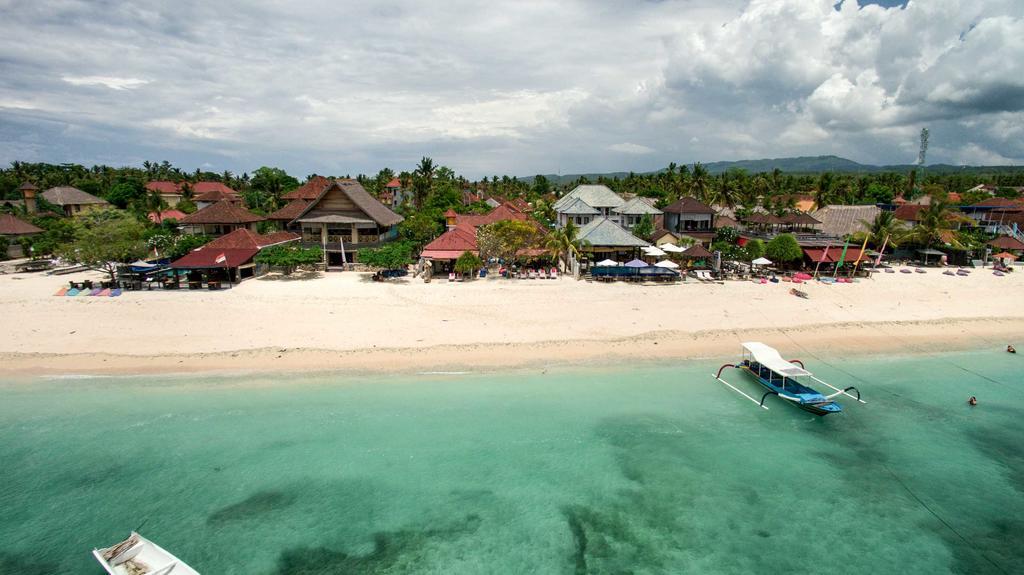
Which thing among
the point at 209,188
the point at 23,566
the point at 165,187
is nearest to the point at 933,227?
the point at 23,566

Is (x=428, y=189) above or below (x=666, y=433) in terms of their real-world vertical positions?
above

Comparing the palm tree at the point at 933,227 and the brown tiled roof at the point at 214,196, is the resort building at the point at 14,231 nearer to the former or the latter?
the brown tiled roof at the point at 214,196

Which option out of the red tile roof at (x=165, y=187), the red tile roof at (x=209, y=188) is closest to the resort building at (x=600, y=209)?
the red tile roof at (x=209, y=188)

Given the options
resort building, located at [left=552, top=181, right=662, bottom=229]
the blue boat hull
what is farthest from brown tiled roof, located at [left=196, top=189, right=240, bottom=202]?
the blue boat hull

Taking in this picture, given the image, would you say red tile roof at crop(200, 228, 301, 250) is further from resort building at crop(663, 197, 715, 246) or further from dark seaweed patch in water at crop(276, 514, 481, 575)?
resort building at crop(663, 197, 715, 246)

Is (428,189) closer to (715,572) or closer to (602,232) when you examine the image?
(602,232)

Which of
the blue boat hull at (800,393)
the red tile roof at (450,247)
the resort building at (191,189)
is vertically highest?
the resort building at (191,189)

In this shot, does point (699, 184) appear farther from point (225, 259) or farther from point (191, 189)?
point (191, 189)

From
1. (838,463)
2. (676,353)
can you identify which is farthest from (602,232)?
(838,463)
